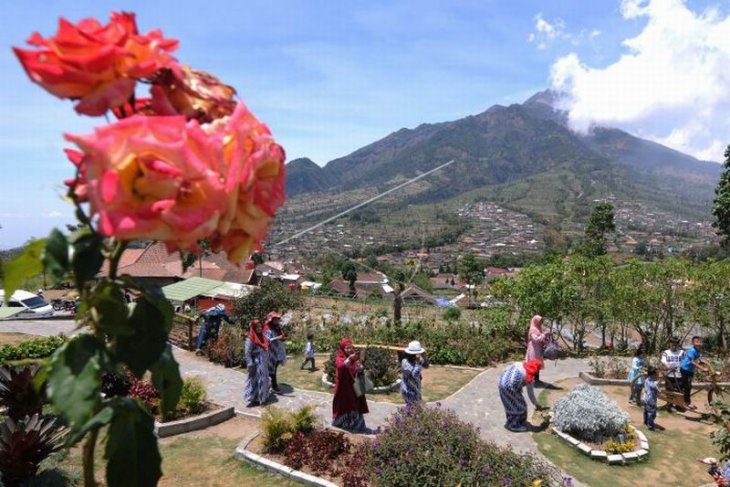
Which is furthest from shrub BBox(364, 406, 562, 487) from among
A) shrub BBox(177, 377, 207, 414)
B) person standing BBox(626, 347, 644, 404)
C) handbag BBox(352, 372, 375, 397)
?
person standing BBox(626, 347, 644, 404)

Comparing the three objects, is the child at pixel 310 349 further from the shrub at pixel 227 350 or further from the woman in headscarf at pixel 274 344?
the woman in headscarf at pixel 274 344

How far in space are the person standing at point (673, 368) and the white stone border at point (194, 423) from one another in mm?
7848

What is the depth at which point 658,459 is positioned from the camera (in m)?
7.53

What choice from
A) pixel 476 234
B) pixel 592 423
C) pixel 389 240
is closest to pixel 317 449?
pixel 592 423

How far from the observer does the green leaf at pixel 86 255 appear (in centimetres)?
78

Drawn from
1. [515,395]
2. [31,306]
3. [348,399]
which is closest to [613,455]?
[515,395]

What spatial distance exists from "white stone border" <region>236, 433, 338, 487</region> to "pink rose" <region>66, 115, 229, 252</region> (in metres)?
6.02

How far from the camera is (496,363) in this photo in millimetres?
13766

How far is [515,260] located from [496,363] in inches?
3163

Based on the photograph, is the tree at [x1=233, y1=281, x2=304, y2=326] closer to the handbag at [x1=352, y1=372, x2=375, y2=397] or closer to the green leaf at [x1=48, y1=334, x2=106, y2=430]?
the handbag at [x1=352, y1=372, x2=375, y2=397]

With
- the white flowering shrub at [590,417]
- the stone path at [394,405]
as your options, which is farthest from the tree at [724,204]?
the white flowering shrub at [590,417]

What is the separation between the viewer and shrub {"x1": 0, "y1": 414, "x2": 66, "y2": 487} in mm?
5371

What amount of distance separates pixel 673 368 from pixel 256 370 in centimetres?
756

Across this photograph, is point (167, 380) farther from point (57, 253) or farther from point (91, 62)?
point (91, 62)
